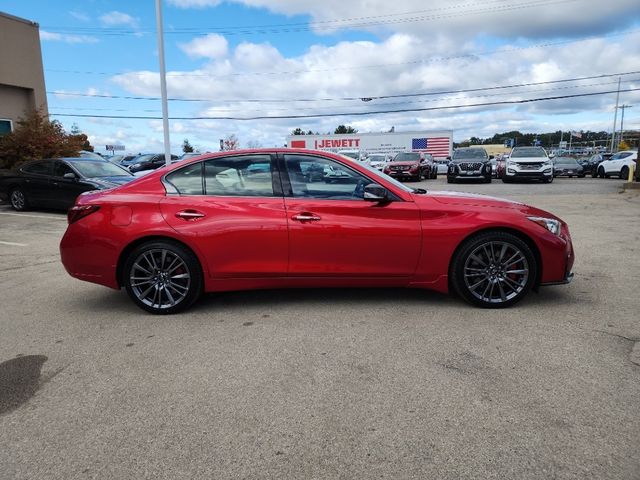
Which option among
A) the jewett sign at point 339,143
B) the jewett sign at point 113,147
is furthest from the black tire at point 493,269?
the jewett sign at point 113,147

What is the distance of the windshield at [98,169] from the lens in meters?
12.0

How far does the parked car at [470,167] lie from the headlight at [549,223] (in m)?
18.9

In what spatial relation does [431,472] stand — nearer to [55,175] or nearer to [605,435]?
[605,435]

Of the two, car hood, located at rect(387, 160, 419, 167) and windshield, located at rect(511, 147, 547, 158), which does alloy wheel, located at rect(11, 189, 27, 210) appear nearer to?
car hood, located at rect(387, 160, 419, 167)

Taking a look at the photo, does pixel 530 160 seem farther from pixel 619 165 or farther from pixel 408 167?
pixel 619 165

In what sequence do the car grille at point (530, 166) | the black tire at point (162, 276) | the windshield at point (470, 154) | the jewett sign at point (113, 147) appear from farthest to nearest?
the jewett sign at point (113, 147) < the windshield at point (470, 154) < the car grille at point (530, 166) < the black tire at point (162, 276)

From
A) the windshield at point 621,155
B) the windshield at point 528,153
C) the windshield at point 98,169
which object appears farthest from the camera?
the windshield at point 621,155

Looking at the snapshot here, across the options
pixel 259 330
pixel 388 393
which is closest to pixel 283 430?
pixel 388 393

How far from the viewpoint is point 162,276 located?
183 inches

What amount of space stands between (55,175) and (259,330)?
400 inches

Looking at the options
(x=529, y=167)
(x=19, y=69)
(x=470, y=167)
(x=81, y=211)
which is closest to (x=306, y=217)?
(x=81, y=211)

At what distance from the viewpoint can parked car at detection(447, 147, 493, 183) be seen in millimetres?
22719

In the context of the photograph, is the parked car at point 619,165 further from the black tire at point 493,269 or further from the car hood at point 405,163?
the black tire at point 493,269

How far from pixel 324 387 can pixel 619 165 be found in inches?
1120
